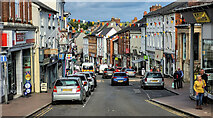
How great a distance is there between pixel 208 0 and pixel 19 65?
1360 cm

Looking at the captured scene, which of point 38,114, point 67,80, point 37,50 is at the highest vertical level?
point 37,50

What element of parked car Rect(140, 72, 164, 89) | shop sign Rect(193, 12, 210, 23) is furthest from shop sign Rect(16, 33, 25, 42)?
parked car Rect(140, 72, 164, 89)

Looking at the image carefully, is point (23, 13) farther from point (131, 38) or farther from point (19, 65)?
point (131, 38)

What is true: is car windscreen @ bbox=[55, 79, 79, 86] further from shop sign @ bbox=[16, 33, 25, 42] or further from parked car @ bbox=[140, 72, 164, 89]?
parked car @ bbox=[140, 72, 164, 89]

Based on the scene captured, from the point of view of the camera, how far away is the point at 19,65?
77.7 ft

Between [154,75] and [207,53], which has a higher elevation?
[207,53]

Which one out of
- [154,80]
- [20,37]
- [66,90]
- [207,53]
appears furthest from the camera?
[154,80]

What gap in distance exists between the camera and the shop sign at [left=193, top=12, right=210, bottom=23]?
54.6ft

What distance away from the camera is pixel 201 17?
1711cm

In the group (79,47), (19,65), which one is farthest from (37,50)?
(79,47)

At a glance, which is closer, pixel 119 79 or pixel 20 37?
pixel 20 37

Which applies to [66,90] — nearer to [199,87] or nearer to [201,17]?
[199,87]

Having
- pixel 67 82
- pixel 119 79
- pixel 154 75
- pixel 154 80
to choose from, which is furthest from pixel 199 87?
pixel 119 79

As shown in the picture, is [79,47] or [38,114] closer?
[38,114]
